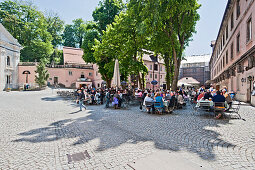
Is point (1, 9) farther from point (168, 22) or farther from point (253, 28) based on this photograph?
point (253, 28)

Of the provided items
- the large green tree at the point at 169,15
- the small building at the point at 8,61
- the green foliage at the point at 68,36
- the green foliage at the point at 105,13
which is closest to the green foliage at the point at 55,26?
the green foliage at the point at 68,36

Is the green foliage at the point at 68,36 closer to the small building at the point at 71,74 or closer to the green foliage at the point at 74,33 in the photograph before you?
the green foliage at the point at 74,33

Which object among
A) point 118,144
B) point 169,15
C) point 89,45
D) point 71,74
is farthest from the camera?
point 71,74

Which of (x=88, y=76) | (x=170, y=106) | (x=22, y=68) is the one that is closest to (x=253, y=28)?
(x=170, y=106)

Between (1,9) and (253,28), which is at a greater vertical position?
(1,9)

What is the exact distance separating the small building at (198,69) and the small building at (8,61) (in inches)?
2249

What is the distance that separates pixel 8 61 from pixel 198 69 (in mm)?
62031

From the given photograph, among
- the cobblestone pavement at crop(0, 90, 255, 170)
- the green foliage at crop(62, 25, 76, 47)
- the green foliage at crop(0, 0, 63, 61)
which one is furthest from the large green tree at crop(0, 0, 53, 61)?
the cobblestone pavement at crop(0, 90, 255, 170)

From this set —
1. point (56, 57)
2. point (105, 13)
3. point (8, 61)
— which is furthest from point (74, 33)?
point (105, 13)

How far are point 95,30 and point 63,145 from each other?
2686 cm

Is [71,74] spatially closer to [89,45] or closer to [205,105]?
[89,45]

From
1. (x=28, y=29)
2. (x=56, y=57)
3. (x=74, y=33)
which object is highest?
(x=74, y=33)

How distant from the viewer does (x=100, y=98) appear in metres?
16.0

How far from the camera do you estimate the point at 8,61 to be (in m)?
38.8
